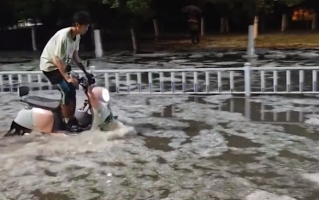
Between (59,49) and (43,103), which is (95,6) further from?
(59,49)

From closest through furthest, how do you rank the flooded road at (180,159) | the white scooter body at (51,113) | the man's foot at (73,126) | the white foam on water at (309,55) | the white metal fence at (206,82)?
the flooded road at (180,159)
the white scooter body at (51,113)
the man's foot at (73,126)
the white metal fence at (206,82)
the white foam on water at (309,55)

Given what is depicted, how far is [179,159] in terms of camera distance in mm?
5711

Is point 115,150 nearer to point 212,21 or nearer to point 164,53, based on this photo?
point 164,53

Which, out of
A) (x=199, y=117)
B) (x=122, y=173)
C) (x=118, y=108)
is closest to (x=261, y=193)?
(x=122, y=173)

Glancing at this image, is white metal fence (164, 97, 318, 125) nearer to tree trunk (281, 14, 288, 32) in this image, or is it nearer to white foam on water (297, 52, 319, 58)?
white foam on water (297, 52, 319, 58)

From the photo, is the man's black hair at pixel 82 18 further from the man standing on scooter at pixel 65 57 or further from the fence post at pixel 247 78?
the fence post at pixel 247 78

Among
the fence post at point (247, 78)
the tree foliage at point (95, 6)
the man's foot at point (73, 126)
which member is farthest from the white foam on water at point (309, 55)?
the man's foot at point (73, 126)

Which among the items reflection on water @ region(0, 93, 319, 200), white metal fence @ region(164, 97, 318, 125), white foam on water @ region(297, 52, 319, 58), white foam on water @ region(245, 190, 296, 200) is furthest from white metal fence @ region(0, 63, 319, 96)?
white foam on water @ region(245, 190, 296, 200)

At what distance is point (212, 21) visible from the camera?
32062mm

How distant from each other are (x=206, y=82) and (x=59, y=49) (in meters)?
4.26

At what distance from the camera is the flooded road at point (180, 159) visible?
4.77 metres

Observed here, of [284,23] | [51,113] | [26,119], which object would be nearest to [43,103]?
[51,113]

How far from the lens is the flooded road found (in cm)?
477

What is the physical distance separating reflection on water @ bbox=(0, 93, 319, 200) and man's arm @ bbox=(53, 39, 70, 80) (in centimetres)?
96
